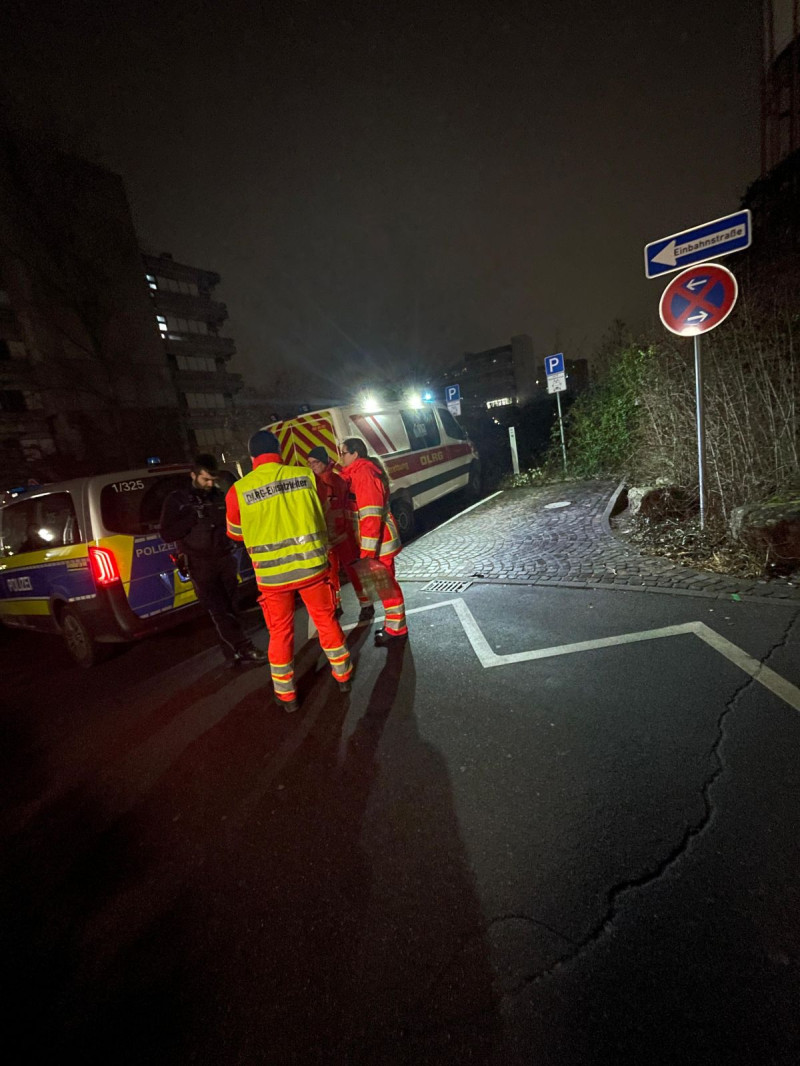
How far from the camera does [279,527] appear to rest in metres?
3.01

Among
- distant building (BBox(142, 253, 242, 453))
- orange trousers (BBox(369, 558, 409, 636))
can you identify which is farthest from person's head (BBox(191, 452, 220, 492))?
distant building (BBox(142, 253, 242, 453))

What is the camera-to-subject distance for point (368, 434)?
22.4ft

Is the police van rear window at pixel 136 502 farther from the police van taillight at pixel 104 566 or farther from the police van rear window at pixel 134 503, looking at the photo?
the police van taillight at pixel 104 566

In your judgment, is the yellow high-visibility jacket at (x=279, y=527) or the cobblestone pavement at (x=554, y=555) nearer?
the yellow high-visibility jacket at (x=279, y=527)

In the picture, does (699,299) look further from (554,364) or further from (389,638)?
(554,364)

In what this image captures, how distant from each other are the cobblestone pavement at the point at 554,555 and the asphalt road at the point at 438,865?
27.3 inches

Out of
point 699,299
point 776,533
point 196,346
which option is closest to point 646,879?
point 776,533

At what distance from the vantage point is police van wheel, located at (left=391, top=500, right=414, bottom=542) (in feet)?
24.4

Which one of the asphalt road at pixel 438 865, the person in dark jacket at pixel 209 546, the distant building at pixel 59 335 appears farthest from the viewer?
the distant building at pixel 59 335

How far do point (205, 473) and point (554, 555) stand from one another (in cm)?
398

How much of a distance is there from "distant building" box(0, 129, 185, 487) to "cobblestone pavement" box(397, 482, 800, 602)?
74.8ft

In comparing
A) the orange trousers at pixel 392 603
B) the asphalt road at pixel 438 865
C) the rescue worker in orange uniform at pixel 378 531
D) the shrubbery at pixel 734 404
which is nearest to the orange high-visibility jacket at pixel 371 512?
the rescue worker in orange uniform at pixel 378 531

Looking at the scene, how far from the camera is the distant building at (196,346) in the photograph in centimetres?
3572

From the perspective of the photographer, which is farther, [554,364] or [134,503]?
[554,364]
